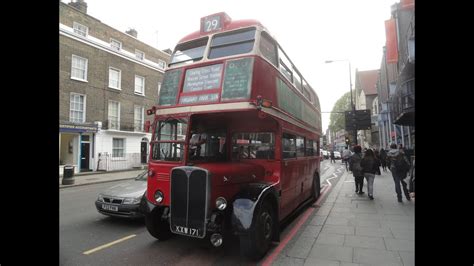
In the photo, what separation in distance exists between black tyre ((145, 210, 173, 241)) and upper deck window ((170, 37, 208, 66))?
2.88m

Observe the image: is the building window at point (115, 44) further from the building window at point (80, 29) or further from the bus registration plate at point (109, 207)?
the bus registration plate at point (109, 207)

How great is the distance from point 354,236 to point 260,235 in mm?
2216

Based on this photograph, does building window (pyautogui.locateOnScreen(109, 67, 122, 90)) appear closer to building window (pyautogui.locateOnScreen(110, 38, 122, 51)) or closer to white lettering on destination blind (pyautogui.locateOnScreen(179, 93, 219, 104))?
building window (pyautogui.locateOnScreen(110, 38, 122, 51))

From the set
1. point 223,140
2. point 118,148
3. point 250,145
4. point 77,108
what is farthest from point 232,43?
point 118,148

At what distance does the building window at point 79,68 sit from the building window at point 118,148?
5.16m

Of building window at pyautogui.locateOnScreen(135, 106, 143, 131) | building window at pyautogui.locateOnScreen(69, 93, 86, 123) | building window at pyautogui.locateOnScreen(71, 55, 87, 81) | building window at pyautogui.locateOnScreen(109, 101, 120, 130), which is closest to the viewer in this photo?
building window at pyautogui.locateOnScreen(69, 93, 86, 123)

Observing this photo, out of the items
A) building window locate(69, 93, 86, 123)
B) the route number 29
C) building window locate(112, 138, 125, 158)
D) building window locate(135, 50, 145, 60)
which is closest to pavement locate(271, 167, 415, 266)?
the route number 29

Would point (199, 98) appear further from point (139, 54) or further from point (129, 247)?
point (139, 54)

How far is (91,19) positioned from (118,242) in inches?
810

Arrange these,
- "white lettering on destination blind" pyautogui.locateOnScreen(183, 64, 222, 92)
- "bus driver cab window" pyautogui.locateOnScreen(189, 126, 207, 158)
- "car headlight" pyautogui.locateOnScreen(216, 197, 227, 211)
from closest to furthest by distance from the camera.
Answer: "car headlight" pyautogui.locateOnScreen(216, 197, 227, 211) < "white lettering on destination blind" pyautogui.locateOnScreen(183, 64, 222, 92) < "bus driver cab window" pyautogui.locateOnScreen(189, 126, 207, 158)

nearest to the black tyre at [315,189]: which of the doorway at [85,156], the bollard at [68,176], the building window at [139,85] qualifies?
the bollard at [68,176]

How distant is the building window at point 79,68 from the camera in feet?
63.6

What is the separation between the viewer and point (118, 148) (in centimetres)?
2262

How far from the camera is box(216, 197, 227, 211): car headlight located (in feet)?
14.0
